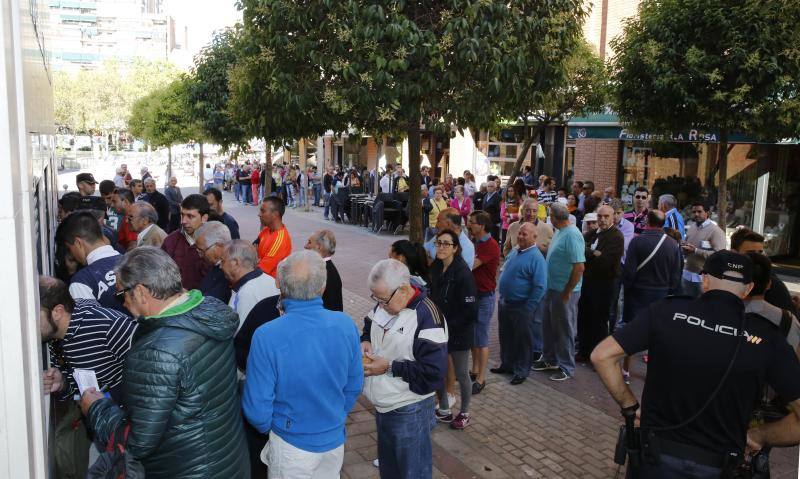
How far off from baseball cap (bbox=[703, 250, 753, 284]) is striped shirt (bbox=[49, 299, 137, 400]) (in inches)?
116

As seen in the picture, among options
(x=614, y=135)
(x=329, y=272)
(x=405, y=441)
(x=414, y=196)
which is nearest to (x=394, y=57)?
(x=414, y=196)

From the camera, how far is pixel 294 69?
6.48 meters

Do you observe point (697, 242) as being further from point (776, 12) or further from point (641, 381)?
point (776, 12)

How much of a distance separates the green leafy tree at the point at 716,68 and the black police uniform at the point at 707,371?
7988mm

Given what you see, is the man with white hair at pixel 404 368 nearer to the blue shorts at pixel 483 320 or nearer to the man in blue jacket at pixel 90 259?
the man in blue jacket at pixel 90 259

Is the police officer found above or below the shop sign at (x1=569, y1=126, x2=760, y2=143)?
below

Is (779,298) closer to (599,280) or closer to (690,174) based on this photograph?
(599,280)

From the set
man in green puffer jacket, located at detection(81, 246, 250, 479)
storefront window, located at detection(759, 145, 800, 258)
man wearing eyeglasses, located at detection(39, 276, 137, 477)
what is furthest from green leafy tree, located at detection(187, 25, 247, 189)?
man in green puffer jacket, located at detection(81, 246, 250, 479)

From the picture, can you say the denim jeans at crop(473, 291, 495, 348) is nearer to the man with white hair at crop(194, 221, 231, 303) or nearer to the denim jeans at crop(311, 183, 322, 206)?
the man with white hair at crop(194, 221, 231, 303)

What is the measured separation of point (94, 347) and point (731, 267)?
3.23m

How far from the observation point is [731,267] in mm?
3158

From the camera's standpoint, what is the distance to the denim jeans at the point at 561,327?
7.19 meters

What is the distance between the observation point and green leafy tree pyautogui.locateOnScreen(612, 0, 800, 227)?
978 cm

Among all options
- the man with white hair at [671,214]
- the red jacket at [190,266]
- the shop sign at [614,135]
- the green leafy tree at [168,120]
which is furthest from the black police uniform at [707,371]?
the green leafy tree at [168,120]
